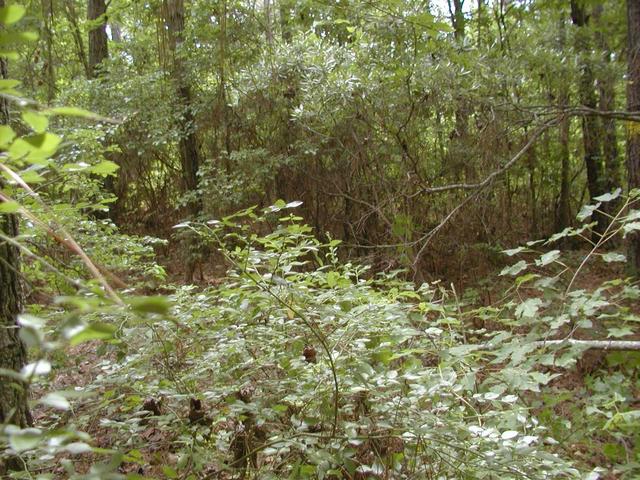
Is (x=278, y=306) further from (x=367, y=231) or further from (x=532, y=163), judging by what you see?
(x=532, y=163)

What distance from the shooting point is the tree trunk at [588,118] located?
7.71m

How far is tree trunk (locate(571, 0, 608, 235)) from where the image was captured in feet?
25.3

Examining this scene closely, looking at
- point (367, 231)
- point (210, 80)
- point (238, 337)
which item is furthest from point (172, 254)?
point (238, 337)

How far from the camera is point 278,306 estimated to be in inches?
91.7

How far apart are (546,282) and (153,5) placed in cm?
757

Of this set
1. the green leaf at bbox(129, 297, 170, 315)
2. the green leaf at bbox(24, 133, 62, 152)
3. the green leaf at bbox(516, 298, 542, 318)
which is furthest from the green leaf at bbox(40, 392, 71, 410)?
the green leaf at bbox(516, 298, 542, 318)

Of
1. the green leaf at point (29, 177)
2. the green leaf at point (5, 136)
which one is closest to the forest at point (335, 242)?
the green leaf at point (5, 136)

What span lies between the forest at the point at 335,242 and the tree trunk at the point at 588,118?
0.04 m

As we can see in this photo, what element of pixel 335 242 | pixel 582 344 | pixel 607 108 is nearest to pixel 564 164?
pixel 607 108

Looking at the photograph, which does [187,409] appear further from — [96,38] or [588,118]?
[96,38]

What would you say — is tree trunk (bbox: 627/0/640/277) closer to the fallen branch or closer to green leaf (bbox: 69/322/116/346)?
the fallen branch

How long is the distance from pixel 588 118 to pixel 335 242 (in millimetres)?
6957

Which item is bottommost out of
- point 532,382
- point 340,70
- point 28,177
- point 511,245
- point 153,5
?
point 511,245

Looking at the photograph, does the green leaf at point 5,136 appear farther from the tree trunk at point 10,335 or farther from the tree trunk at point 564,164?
the tree trunk at point 564,164
